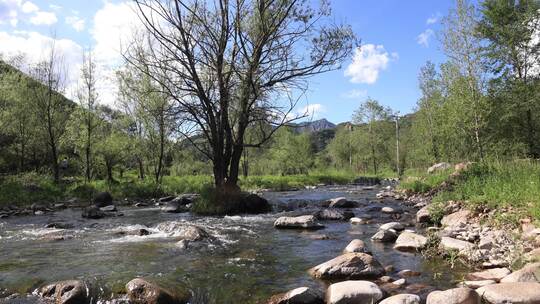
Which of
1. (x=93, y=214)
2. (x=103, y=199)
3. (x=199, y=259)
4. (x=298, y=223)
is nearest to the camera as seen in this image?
(x=199, y=259)

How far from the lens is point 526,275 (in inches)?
262

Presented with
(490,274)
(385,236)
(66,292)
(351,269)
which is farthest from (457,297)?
(66,292)

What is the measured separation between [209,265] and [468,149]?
33130mm

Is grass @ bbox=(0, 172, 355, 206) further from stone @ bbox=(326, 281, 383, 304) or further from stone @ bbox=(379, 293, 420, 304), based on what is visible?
stone @ bbox=(379, 293, 420, 304)

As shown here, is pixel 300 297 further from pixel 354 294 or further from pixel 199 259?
pixel 199 259

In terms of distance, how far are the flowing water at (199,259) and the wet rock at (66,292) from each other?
0.74 feet

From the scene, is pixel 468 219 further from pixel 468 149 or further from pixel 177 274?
pixel 468 149

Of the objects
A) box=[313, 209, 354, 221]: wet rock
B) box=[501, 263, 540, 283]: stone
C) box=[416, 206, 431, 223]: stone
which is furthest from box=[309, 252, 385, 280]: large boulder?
box=[313, 209, 354, 221]: wet rock

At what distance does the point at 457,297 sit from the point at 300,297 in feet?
7.81

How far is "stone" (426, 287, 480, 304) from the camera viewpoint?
583 centimetres

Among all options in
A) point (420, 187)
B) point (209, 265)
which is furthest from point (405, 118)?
point (209, 265)

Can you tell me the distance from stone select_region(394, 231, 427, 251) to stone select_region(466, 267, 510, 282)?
2271 millimetres

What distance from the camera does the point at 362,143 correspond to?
7644 centimetres

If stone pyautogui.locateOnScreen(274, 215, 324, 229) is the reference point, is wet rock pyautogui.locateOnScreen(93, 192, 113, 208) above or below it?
above
